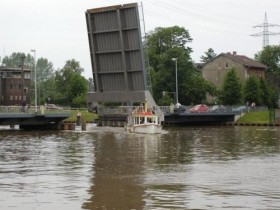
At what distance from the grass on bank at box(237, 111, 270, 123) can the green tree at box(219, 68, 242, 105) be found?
289 inches

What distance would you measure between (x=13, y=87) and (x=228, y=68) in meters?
37.6

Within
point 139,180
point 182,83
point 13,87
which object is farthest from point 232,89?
point 139,180

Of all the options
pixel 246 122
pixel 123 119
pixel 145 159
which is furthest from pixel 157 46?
pixel 145 159

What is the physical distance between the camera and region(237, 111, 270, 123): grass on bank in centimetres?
6438

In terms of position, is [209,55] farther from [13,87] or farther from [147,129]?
[147,129]

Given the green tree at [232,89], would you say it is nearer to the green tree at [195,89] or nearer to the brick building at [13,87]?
the green tree at [195,89]

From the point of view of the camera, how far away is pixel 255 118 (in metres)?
65.0

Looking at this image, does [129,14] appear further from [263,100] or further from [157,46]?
[157,46]

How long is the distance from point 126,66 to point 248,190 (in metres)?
34.3

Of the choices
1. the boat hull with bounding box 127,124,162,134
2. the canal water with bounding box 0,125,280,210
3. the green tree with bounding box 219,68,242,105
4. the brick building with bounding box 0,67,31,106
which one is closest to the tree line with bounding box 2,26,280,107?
the green tree with bounding box 219,68,242,105

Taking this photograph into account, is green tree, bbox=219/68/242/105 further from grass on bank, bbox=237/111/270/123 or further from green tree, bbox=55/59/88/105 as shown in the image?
green tree, bbox=55/59/88/105

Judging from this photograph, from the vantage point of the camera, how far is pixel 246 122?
6400cm

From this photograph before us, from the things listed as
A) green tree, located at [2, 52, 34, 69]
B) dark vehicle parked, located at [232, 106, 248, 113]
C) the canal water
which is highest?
green tree, located at [2, 52, 34, 69]

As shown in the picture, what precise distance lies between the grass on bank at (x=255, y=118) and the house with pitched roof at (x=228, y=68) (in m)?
27.0
